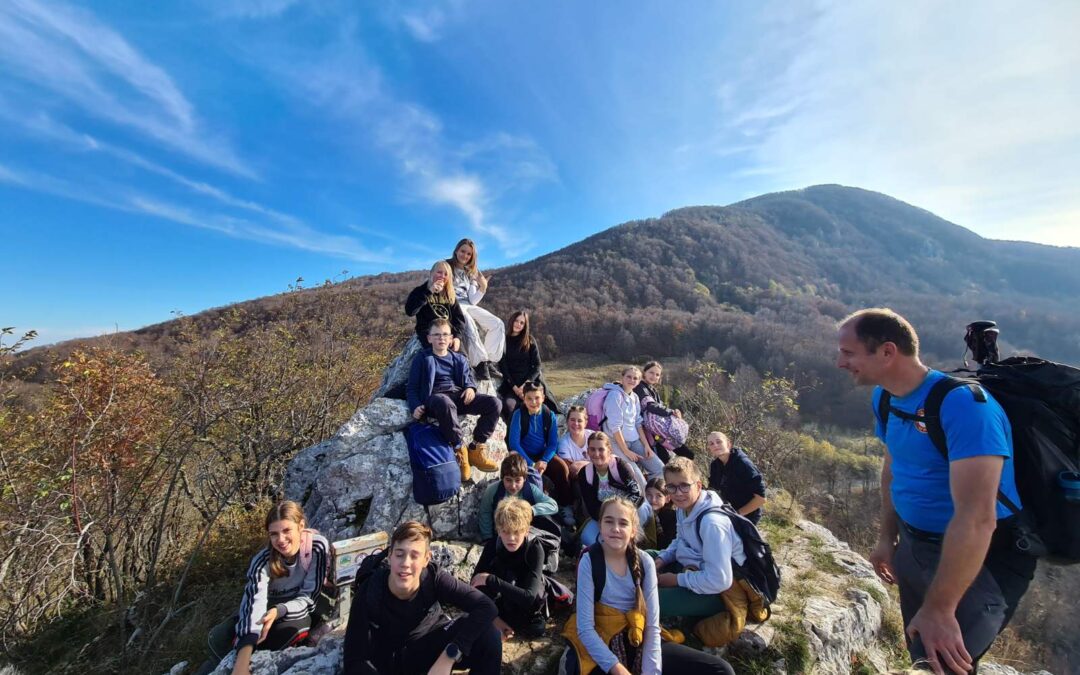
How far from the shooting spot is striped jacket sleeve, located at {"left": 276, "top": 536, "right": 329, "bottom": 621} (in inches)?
135

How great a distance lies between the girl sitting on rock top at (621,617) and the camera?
9.79 ft

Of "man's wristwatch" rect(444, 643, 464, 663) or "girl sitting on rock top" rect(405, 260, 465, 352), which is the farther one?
"girl sitting on rock top" rect(405, 260, 465, 352)

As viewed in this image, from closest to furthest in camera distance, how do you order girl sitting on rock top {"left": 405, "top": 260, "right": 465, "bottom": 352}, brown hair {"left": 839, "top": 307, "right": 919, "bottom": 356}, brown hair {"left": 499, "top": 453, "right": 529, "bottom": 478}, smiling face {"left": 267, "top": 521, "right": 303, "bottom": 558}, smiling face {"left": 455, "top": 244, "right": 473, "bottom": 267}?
brown hair {"left": 839, "top": 307, "right": 919, "bottom": 356}, smiling face {"left": 267, "top": 521, "right": 303, "bottom": 558}, brown hair {"left": 499, "top": 453, "right": 529, "bottom": 478}, girl sitting on rock top {"left": 405, "top": 260, "right": 465, "bottom": 352}, smiling face {"left": 455, "top": 244, "right": 473, "bottom": 267}

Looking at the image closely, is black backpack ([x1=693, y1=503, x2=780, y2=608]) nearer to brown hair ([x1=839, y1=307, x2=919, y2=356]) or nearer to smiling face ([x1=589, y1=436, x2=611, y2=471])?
smiling face ([x1=589, y1=436, x2=611, y2=471])

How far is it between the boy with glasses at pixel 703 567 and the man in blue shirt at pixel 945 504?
113 centimetres

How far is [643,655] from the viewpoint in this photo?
298cm

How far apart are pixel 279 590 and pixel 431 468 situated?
1.71 meters

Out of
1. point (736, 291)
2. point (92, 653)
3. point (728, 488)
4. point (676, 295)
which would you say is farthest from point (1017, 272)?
point (92, 653)

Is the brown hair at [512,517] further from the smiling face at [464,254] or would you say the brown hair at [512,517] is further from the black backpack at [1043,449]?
the smiling face at [464,254]

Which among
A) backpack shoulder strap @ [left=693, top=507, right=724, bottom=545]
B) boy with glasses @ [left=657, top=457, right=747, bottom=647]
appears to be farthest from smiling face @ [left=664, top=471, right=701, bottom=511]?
backpack shoulder strap @ [left=693, top=507, right=724, bottom=545]

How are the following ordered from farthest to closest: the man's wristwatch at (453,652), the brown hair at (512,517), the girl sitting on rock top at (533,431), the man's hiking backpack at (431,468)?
1. the girl sitting on rock top at (533,431)
2. the man's hiking backpack at (431,468)
3. the brown hair at (512,517)
4. the man's wristwatch at (453,652)

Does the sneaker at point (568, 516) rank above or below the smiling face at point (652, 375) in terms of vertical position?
below

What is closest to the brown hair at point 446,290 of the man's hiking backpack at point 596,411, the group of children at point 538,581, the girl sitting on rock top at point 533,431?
the group of children at point 538,581

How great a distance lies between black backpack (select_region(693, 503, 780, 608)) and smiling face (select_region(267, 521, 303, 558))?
3.40 metres
